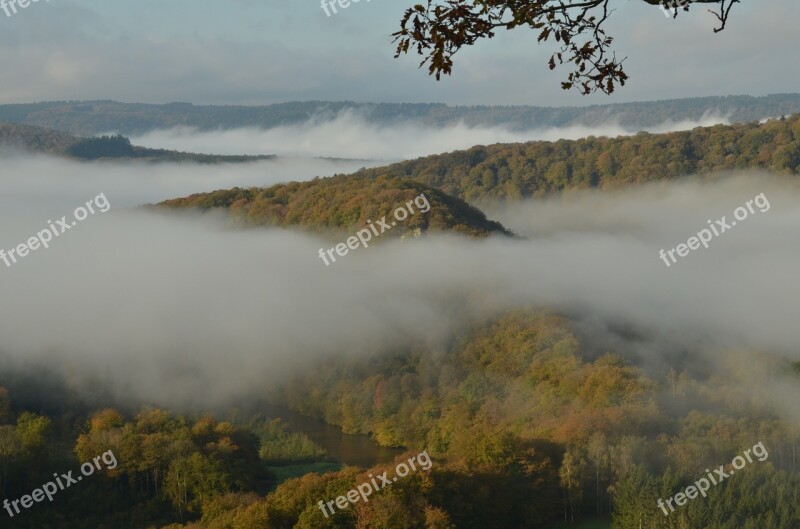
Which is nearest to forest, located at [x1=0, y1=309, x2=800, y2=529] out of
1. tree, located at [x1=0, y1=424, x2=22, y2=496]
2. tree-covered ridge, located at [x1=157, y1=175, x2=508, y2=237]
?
tree, located at [x1=0, y1=424, x2=22, y2=496]

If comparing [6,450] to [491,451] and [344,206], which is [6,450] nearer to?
[491,451]

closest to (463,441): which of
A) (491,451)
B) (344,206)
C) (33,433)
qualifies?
(491,451)

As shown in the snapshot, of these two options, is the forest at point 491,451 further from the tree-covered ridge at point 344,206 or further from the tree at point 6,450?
the tree-covered ridge at point 344,206

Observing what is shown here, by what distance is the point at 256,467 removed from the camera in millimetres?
71062

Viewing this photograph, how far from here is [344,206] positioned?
492 feet

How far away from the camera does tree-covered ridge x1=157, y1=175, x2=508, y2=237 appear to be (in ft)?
461

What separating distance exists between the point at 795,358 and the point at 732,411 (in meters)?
19.4

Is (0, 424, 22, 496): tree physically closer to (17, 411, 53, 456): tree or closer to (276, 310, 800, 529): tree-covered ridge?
(17, 411, 53, 456): tree

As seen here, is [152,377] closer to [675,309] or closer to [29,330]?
[29,330]

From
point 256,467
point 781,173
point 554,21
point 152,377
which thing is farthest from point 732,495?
point 781,173

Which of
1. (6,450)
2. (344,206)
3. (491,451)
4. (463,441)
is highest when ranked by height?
(344,206)

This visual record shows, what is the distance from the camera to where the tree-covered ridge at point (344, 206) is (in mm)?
140625

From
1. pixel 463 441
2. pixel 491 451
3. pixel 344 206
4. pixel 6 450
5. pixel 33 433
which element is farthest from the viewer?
pixel 344 206

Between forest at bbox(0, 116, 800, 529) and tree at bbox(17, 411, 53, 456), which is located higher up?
tree at bbox(17, 411, 53, 456)
